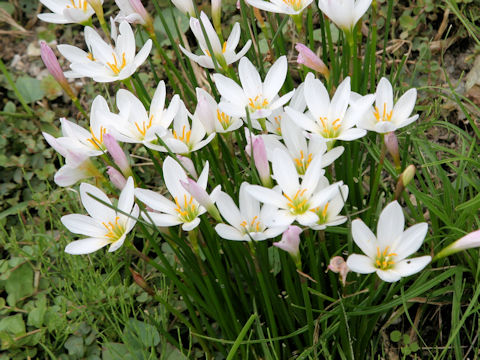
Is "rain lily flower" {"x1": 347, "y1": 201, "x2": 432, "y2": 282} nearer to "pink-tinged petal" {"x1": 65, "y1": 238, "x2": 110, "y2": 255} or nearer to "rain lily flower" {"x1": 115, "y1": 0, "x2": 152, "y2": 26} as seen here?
"pink-tinged petal" {"x1": 65, "y1": 238, "x2": 110, "y2": 255}

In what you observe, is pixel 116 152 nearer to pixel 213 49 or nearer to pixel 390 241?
pixel 213 49

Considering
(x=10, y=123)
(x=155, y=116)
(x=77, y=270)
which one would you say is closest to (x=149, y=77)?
(x=10, y=123)

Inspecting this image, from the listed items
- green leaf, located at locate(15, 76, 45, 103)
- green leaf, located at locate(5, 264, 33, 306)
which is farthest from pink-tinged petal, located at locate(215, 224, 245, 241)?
green leaf, located at locate(15, 76, 45, 103)

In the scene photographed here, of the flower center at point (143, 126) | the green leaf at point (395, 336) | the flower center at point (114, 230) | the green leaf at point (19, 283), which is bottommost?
the green leaf at point (395, 336)

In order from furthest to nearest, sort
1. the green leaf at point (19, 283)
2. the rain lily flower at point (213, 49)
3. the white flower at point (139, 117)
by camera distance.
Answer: the green leaf at point (19, 283)
the rain lily flower at point (213, 49)
the white flower at point (139, 117)

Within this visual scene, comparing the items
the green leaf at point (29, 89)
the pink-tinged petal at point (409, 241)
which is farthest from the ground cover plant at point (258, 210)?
the green leaf at point (29, 89)

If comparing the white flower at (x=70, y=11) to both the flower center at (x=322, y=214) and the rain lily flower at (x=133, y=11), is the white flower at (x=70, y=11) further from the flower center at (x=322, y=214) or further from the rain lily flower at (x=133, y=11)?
the flower center at (x=322, y=214)

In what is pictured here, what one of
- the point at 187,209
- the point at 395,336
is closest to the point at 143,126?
the point at 187,209

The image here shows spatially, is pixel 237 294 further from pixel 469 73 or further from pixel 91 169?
pixel 469 73
